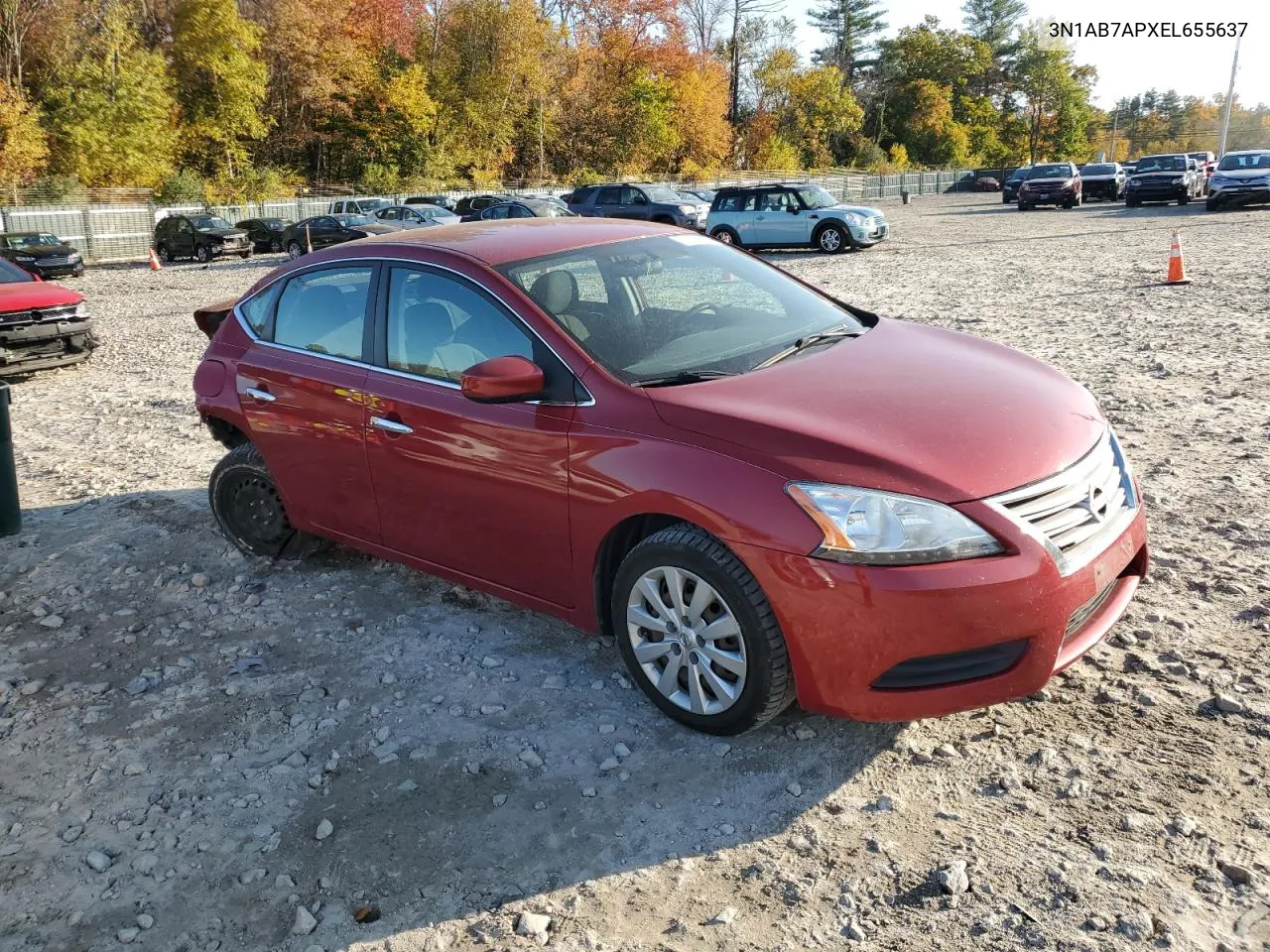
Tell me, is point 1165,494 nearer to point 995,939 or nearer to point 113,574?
point 995,939

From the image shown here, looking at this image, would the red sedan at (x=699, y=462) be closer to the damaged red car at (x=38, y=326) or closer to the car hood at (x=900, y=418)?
the car hood at (x=900, y=418)

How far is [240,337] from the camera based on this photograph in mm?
5215

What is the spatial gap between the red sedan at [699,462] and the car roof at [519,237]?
0.03 meters

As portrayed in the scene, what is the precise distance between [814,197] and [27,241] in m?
19.5

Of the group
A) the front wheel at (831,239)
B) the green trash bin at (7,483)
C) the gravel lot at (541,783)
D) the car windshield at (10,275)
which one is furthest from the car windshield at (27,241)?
the gravel lot at (541,783)

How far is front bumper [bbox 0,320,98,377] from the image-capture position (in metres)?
11.0

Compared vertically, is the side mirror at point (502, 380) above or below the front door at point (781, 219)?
below

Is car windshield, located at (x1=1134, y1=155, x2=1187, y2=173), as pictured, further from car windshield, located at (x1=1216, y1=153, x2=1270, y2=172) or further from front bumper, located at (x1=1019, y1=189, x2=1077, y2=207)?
car windshield, located at (x1=1216, y1=153, x2=1270, y2=172)

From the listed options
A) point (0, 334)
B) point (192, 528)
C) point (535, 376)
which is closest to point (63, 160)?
point (0, 334)

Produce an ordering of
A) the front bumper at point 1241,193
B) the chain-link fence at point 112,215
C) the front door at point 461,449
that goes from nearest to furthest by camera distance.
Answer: the front door at point 461,449 → the front bumper at point 1241,193 → the chain-link fence at point 112,215

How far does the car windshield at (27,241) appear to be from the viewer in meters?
25.6

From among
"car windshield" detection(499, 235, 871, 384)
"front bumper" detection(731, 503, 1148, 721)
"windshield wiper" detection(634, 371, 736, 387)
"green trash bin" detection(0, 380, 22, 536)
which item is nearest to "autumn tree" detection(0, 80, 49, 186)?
"green trash bin" detection(0, 380, 22, 536)

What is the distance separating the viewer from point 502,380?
3.65 meters

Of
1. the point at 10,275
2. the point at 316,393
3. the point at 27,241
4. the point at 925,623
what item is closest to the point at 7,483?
the point at 316,393
